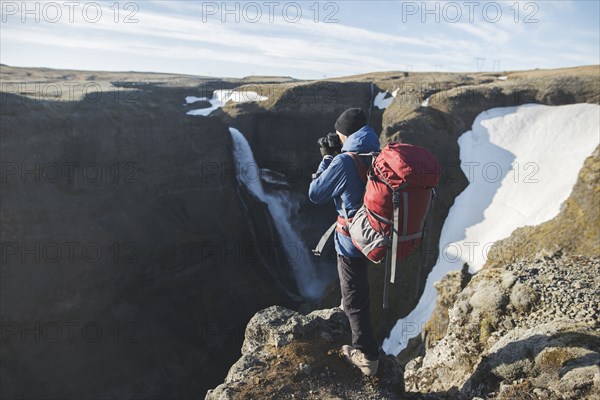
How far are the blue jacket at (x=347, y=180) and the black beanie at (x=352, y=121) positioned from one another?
10cm

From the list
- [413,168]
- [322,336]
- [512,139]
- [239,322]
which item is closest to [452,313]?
[322,336]

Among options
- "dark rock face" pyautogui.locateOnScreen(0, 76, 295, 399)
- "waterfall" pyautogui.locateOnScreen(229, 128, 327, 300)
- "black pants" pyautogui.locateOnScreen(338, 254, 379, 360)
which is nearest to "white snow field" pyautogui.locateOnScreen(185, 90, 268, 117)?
"waterfall" pyautogui.locateOnScreen(229, 128, 327, 300)

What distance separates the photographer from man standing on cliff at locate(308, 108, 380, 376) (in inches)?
267

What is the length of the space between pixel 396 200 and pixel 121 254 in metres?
28.2

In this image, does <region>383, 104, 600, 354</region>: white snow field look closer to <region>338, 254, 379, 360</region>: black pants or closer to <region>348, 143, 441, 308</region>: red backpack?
<region>338, 254, 379, 360</region>: black pants

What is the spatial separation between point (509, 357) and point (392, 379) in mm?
2165

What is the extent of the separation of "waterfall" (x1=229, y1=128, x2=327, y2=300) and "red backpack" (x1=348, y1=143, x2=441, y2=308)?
30.0m

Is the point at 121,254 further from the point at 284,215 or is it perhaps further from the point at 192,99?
the point at 192,99

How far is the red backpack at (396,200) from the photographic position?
6.05 metres

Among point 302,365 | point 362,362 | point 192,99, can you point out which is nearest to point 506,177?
point 362,362

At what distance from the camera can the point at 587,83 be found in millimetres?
31641

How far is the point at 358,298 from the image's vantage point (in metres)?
7.42

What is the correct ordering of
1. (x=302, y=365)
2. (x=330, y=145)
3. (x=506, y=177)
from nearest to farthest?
(x=330, y=145), (x=302, y=365), (x=506, y=177)

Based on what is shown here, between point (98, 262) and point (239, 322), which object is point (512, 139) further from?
point (98, 262)
